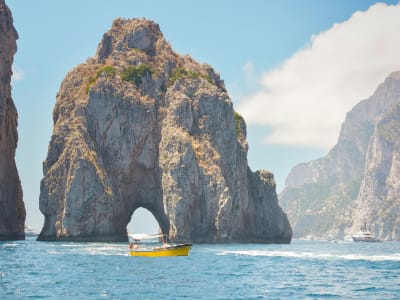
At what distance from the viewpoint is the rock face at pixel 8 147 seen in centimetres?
11825

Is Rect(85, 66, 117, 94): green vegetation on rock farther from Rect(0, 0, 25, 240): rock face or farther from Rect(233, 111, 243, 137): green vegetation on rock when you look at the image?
Rect(233, 111, 243, 137): green vegetation on rock

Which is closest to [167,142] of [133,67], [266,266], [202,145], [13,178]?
[202,145]

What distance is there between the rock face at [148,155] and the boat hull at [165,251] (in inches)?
1681

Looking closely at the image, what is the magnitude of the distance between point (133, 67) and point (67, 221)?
43.5 metres

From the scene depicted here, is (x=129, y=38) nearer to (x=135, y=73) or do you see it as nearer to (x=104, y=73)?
(x=135, y=73)

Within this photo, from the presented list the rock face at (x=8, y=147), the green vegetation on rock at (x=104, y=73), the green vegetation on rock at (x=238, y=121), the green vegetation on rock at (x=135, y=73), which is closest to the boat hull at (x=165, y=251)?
the rock face at (x=8, y=147)

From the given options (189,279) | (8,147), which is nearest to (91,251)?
(189,279)

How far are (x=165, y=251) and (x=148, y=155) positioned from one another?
61.7 meters

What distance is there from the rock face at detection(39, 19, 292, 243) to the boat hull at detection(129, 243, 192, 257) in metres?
42.7

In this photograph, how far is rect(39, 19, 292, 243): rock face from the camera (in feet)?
395

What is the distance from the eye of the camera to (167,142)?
125 m

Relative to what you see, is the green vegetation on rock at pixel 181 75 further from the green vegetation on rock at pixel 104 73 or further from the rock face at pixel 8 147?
the rock face at pixel 8 147

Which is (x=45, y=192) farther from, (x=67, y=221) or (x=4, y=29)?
(x=4, y=29)

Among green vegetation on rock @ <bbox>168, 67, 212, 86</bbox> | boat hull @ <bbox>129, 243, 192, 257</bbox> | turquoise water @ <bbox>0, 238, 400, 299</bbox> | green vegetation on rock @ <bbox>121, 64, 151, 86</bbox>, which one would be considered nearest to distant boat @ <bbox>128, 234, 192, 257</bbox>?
boat hull @ <bbox>129, 243, 192, 257</bbox>
